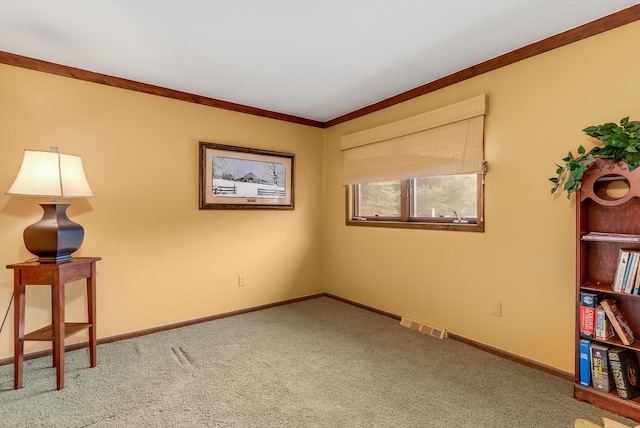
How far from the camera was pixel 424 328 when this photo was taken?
306cm

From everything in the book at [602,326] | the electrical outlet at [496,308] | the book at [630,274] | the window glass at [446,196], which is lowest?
the electrical outlet at [496,308]

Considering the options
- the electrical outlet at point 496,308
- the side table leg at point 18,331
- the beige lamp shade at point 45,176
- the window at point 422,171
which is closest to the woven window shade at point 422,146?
the window at point 422,171

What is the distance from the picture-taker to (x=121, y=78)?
114 inches

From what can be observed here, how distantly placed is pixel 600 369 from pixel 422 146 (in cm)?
207

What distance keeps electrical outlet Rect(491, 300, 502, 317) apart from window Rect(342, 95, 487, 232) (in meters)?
0.61

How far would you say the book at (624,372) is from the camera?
71.5 inches

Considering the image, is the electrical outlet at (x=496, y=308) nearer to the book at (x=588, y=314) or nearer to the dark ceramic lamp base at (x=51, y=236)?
the book at (x=588, y=314)

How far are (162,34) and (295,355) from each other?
8.29ft

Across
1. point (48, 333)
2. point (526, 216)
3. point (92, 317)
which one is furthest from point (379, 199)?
point (48, 333)

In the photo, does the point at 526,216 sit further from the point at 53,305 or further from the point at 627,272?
the point at 53,305

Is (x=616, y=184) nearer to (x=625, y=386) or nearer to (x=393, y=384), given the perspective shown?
(x=625, y=386)

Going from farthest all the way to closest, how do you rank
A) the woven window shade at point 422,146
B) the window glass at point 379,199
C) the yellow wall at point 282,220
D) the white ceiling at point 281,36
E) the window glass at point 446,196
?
the window glass at point 379,199 → the window glass at point 446,196 → the woven window shade at point 422,146 → the yellow wall at point 282,220 → the white ceiling at point 281,36

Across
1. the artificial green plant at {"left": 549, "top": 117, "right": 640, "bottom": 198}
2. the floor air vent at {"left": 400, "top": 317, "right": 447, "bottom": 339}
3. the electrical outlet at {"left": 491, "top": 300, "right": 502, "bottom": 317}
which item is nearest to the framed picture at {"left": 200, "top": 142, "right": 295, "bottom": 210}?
the floor air vent at {"left": 400, "top": 317, "right": 447, "bottom": 339}

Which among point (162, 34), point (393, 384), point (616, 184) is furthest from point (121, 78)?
point (616, 184)
